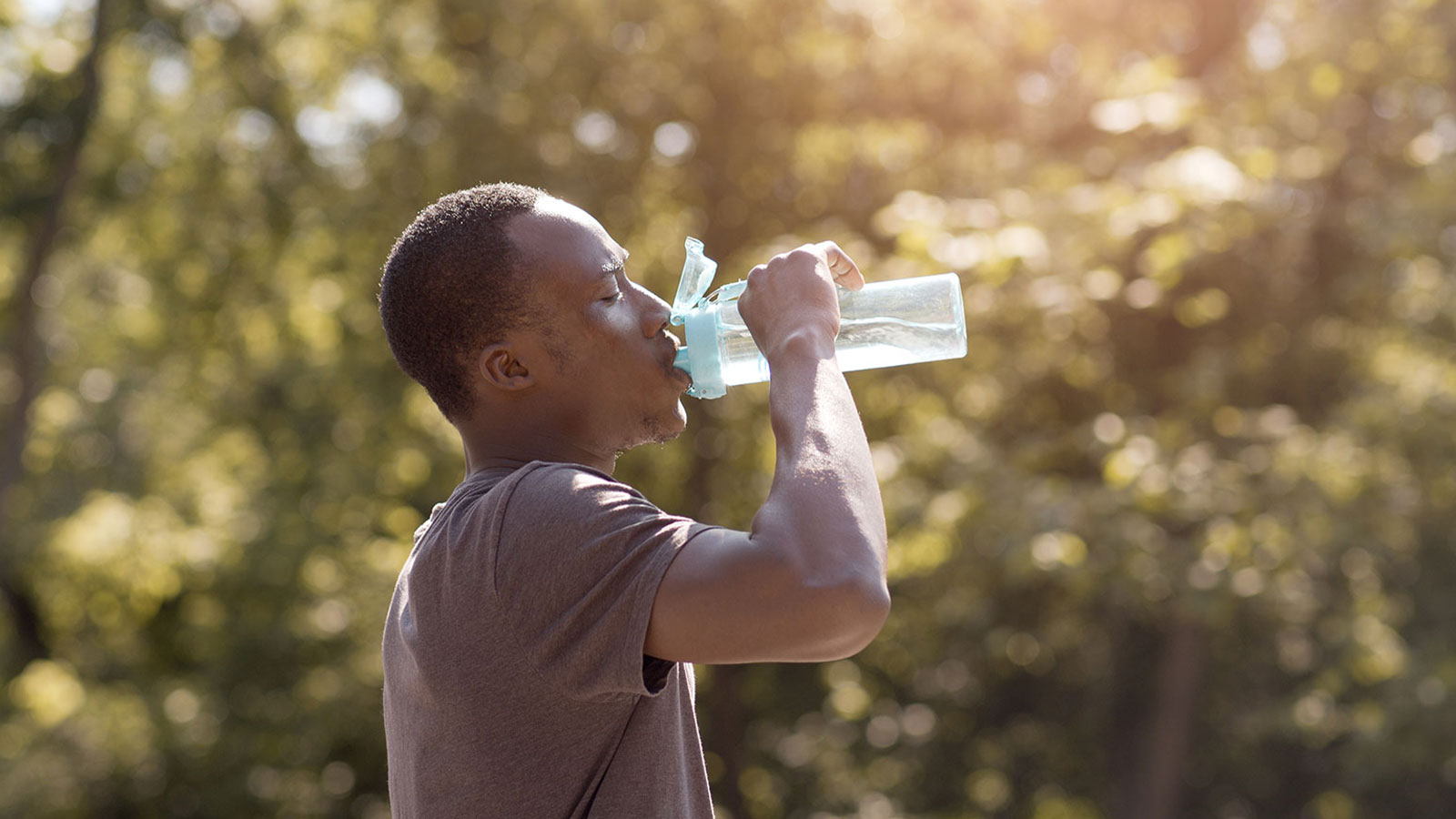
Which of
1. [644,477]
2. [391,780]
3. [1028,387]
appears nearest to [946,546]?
[1028,387]

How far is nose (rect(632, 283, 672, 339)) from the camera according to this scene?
70.1 inches

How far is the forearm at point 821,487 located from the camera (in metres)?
1.37

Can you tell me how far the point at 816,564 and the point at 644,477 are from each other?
8.18 m

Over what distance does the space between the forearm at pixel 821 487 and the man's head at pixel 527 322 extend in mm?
260

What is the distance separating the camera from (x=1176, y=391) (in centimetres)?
781

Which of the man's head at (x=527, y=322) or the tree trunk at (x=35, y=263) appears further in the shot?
the tree trunk at (x=35, y=263)

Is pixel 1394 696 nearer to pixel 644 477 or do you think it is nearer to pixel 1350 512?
pixel 1350 512

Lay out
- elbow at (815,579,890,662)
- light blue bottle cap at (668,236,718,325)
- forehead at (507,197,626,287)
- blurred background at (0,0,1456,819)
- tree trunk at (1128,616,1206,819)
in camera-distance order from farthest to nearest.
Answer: tree trunk at (1128,616,1206,819) < blurred background at (0,0,1456,819) < light blue bottle cap at (668,236,718,325) < forehead at (507,197,626,287) < elbow at (815,579,890,662)

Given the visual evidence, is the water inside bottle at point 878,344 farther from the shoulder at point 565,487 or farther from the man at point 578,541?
the shoulder at point 565,487

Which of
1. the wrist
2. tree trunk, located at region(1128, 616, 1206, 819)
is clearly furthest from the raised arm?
tree trunk, located at region(1128, 616, 1206, 819)

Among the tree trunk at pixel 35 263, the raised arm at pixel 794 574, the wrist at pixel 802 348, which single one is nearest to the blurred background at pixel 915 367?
the tree trunk at pixel 35 263

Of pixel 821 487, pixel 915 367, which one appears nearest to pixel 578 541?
pixel 821 487

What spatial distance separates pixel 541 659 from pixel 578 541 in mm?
146

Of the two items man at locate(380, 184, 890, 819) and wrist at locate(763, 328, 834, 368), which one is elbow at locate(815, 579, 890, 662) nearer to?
man at locate(380, 184, 890, 819)
